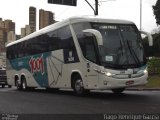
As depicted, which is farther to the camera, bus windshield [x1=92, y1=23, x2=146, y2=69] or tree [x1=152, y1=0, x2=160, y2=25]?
tree [x1=152, y1=0, x2=160, y2=25]

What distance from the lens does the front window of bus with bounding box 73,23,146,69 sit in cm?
1953

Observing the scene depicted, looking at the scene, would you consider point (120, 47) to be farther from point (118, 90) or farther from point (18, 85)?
point (18, 85)

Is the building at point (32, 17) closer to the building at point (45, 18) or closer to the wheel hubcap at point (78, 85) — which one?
the building at point (45, 18)

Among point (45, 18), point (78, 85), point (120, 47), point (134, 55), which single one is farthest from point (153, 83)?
point (45, 18)

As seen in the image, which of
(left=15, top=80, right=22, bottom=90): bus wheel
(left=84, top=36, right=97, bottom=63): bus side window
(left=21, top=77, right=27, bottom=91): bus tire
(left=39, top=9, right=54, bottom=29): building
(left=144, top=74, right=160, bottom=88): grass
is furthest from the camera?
(left=39, top=9, right=54, bottom=29): building

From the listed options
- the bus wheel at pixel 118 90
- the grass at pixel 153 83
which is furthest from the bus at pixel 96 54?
the grass at pixel 153 83

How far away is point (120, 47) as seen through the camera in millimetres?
19875

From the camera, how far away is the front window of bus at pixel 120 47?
64.1 ft

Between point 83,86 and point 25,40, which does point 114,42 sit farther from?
point 25,40

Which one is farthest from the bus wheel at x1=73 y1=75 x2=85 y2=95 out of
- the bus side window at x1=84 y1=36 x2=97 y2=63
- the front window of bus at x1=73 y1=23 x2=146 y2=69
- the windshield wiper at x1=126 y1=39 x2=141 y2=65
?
the windshield wiper at x1=126 y1=39 x2=141 y2=65

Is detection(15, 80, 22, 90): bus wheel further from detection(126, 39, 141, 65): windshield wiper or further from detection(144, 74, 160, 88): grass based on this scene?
detection(126, 39, 141, 65): windshield wiper

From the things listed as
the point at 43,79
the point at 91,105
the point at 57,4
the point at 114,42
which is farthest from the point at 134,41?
the point at 57,4

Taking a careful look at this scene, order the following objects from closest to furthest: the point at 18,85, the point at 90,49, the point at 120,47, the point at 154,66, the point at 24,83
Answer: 1. the point at 120,47
2. the point at 90,49
3. the point at 24,83
4. the point at 18,85
5. the point at 154,66

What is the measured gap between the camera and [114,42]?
19.9 meters
